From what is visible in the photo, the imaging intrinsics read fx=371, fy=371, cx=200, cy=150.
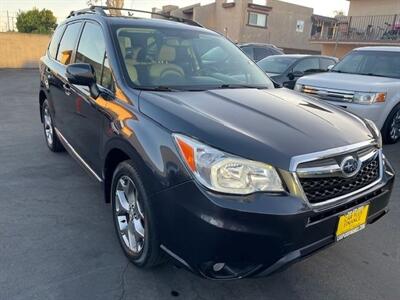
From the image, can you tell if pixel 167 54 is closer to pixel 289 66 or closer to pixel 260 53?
pixel 289 66

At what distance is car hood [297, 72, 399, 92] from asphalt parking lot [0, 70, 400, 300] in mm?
2434

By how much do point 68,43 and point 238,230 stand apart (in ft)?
10.8

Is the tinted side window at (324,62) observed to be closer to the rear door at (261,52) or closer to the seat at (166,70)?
the rear door at (261,52)

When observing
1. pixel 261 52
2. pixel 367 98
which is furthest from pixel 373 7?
pixel 367 98

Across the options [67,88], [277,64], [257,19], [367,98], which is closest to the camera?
[67,88]

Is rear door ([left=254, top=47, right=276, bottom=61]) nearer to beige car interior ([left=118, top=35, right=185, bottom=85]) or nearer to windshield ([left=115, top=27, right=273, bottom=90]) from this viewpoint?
windshield ([left=115, top=27, right=273, bottom=90])

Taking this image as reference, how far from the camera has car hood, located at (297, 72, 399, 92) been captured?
606 cm

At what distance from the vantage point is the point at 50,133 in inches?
210

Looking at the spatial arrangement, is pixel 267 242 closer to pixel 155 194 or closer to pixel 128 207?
pixel 155 194

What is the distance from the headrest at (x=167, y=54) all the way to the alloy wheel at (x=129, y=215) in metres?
1.18

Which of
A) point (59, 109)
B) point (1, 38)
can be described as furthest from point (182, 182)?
point (1, 38)

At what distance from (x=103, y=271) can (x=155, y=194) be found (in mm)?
885

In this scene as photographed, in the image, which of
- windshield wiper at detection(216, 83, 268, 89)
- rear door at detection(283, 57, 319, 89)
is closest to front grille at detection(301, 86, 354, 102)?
rear door at detection(283, 57, 319, 89)

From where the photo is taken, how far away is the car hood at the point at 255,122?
7.02 ft
